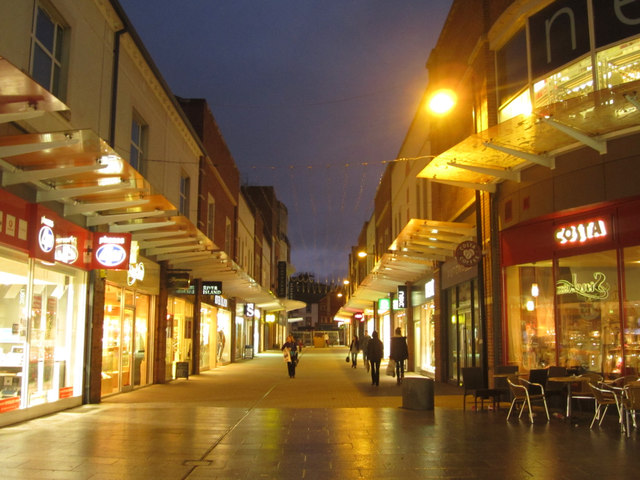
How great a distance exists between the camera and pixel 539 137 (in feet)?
37.3

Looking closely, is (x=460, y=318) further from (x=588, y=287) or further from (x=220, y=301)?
(x=220, y=301)

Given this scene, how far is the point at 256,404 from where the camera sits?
46.5ft

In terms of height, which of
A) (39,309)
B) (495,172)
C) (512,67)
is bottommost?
(39,309)

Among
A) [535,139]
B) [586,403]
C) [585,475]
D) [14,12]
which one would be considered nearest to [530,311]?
[586,403]

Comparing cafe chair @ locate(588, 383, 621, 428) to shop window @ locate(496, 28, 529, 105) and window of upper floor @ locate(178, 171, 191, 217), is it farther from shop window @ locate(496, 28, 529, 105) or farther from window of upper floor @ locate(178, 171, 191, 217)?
window of upper floor @ locate(178, 171, 191, 217)

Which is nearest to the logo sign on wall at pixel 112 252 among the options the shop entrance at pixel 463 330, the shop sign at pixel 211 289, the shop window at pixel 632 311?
the shop entrance at pixel 463 330

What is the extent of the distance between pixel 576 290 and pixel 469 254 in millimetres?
2326

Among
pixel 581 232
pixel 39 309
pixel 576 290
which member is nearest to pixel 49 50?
pixel 39 309

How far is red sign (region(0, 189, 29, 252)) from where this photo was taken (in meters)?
9.59

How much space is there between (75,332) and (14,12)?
6184 mm

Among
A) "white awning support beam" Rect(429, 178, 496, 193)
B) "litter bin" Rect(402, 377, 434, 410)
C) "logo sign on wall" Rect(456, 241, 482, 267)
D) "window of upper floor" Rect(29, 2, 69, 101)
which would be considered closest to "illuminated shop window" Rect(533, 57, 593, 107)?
"white awning support beam" Rect(429, 178, 496, 193)

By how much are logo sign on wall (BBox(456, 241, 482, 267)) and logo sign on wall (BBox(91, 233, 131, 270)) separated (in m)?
7.04

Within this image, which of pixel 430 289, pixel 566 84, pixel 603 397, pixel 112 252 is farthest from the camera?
pixel 430 289

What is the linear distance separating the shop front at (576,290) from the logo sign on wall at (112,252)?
826 centimetres
